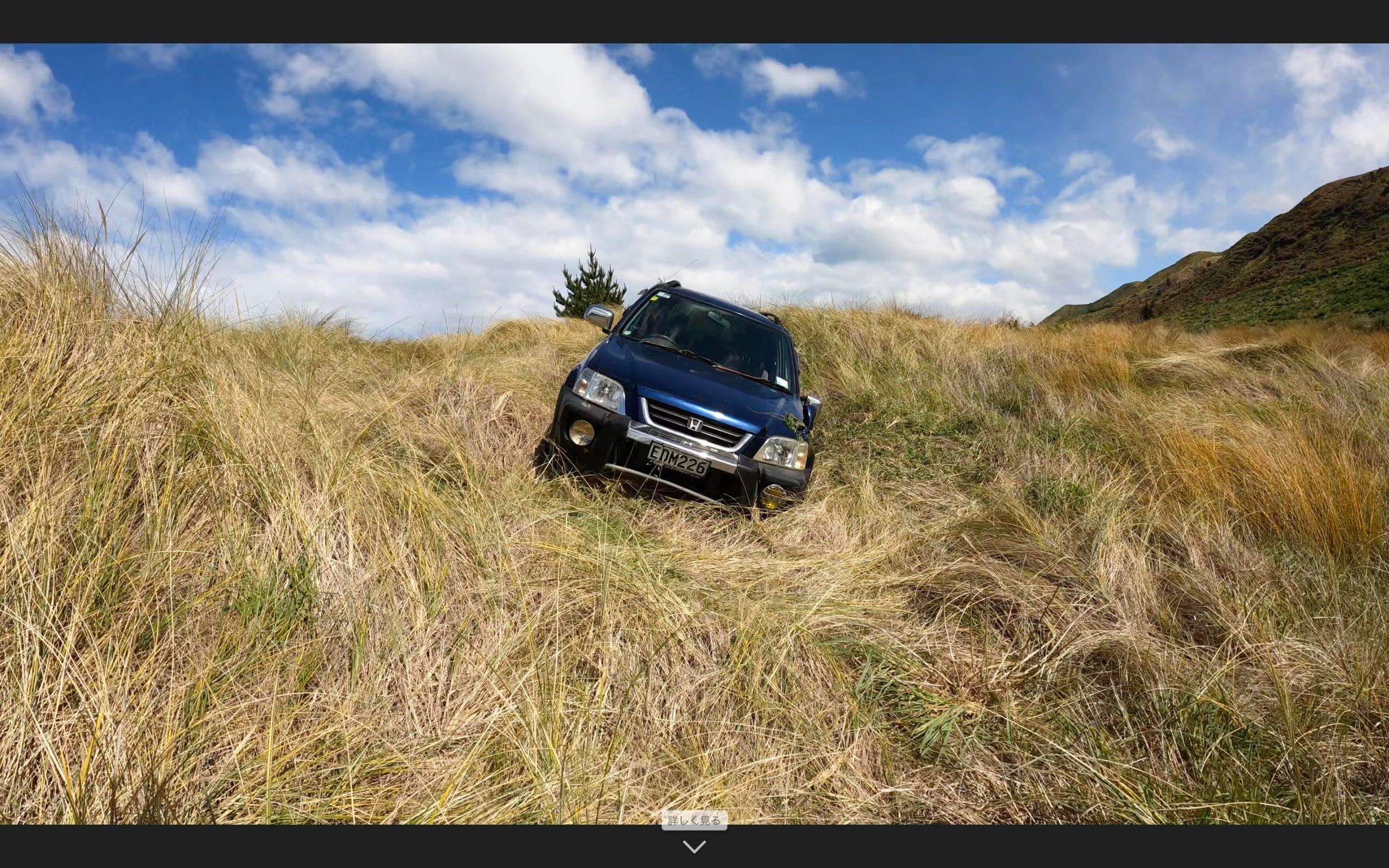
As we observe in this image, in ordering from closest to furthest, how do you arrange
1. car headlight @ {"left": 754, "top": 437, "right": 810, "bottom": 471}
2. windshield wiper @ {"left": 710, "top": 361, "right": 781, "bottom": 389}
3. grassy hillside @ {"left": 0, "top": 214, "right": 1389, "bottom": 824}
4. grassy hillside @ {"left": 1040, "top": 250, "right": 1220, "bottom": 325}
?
grassy hillside @ {"left": 0, "top": 214, "right": 1389, "bottom": 824}, car headlight @ {"left": 754, "top": 437, "right": 810, "bottom": 471}, windshield wiper @ {"left": 710, "top": 361, "right": 781, "bottom": 389}, grassy hillside @ {"left": 1040, "top": 250, "right": 1220, "bottom": 325}

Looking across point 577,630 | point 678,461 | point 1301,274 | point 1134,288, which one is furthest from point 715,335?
point 1134,288

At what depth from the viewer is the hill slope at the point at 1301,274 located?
21.8 m

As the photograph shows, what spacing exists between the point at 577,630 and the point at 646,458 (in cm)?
143

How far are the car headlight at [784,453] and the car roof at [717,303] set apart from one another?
1722 millimetres

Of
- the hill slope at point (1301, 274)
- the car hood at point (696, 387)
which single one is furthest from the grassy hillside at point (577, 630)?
the hill slope at point (1301, 274)

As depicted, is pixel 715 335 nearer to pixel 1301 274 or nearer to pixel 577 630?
pixel 577 630

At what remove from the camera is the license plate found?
3580 millimetres

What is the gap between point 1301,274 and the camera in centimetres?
2847

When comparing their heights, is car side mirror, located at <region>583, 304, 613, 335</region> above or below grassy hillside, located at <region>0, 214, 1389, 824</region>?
above

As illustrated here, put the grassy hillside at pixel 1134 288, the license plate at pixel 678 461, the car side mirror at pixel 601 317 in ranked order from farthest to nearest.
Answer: the grassy hillside at pixel 1134 288
the car side mirror at pixel 601 317
the license plate at pixel 678 461

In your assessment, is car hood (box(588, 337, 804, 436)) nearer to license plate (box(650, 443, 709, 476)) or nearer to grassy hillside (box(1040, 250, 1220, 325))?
license plate (box(650, 443, 709, 476))

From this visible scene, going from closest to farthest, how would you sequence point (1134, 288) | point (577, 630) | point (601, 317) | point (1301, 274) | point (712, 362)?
point (577, 630) < point (712, 362) < point (601, 317) < point (1301, 274) < point (1134, 288)

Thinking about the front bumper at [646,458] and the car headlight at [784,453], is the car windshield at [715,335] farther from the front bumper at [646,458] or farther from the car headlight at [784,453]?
the front bumper at [646,458]

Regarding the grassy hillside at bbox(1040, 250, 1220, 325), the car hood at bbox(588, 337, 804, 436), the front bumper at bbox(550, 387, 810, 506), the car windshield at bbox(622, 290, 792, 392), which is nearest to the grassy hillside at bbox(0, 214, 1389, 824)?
the front bumper at bbox(550, 387, 810, 506)
